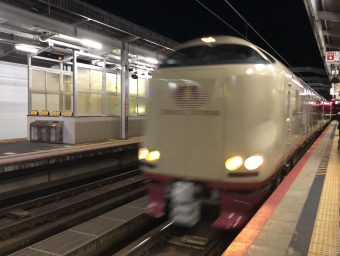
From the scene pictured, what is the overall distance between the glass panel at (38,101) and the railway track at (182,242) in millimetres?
9936

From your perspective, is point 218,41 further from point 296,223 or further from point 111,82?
point 111,82

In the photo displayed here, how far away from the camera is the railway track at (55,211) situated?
239 inches

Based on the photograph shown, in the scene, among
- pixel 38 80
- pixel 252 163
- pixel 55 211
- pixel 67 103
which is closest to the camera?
pixel 252 163

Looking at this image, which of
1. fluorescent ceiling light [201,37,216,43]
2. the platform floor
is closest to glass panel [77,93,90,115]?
the platform floor

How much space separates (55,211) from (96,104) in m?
7.69

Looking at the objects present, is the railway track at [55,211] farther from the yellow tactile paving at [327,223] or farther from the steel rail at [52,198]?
the yellow tactile paving at [327,223]

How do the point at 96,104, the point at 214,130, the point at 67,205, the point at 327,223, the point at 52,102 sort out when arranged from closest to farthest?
the point at 327,223, the point at 214,130, the point at 67,205, the point at 96,104, the point at 52,102

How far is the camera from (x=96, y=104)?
14133 mm

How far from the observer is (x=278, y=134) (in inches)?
210

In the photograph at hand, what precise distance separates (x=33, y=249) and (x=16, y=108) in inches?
413

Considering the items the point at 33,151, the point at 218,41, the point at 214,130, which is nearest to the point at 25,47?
the point at 33,151

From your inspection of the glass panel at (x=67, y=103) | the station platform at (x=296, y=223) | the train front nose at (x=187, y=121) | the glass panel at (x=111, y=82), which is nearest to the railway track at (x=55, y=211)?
→ the train front nose at (x=187, y=121)

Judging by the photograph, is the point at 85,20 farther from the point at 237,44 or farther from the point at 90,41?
the point at 237,44

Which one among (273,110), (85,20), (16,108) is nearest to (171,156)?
(273,110)
